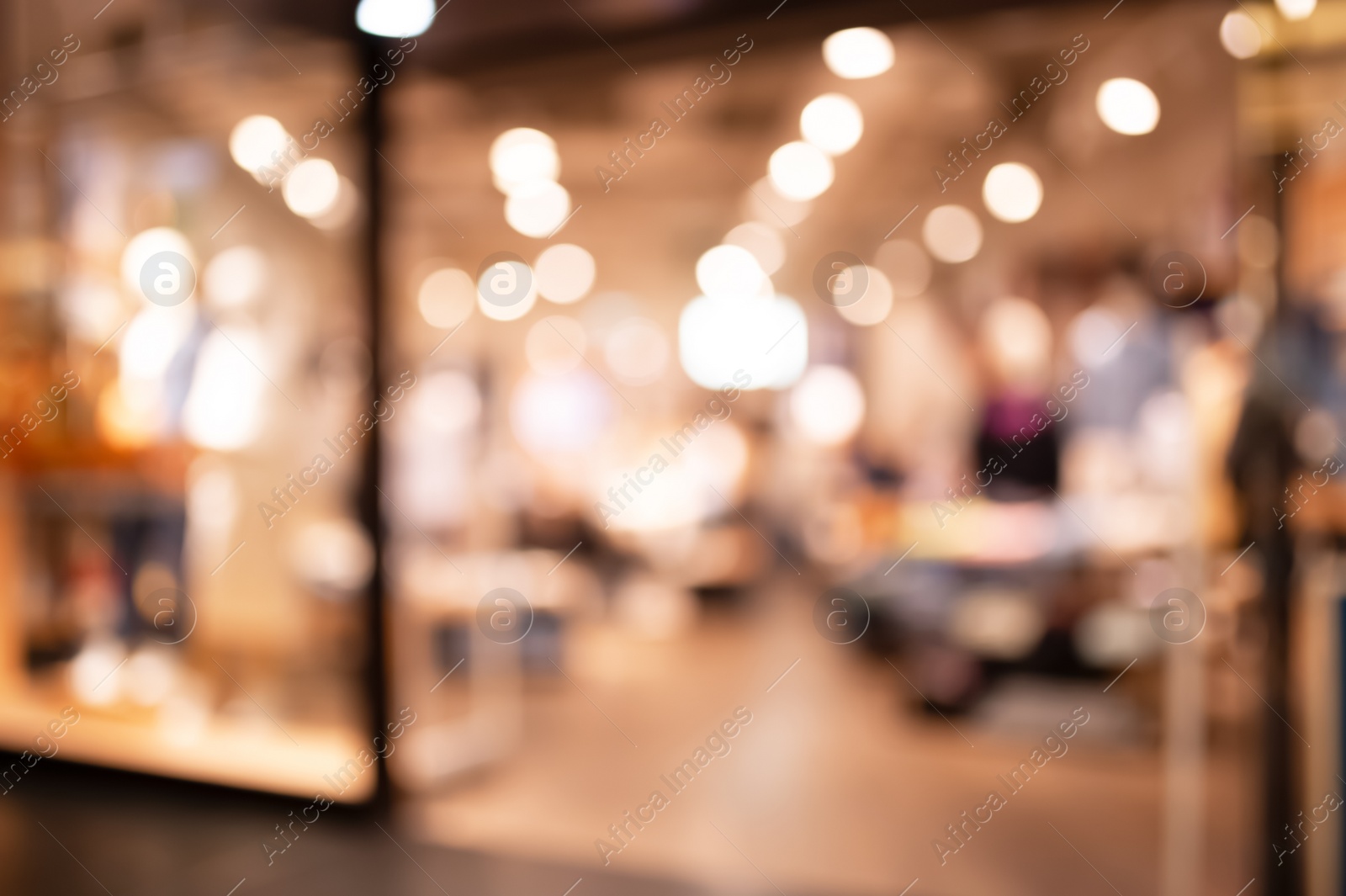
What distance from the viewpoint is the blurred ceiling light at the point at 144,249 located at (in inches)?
155

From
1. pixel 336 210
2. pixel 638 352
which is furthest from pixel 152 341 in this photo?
pixel 638 352

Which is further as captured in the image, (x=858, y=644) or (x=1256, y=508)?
(x=858, y=644)

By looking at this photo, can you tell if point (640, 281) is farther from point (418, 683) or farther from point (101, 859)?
point (101, 859)

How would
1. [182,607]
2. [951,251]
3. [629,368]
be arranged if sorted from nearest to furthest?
[182,607] < [951,251] < [629,368]

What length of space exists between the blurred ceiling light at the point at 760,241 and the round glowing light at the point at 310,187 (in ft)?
13.2

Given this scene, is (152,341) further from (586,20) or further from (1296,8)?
(1296,8)

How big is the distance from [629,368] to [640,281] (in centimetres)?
89

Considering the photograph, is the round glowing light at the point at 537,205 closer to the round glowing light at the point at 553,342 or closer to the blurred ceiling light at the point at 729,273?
the blurred ceiling light at the point at 729,273

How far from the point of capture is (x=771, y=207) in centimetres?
754

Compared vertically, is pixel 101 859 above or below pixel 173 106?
below

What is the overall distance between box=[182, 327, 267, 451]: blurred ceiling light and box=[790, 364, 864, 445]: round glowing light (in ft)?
21.0

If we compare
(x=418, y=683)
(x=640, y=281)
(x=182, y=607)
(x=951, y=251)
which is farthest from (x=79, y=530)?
(x=951, y=251)

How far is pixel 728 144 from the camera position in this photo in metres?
6.49

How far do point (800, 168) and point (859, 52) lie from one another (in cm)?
217
